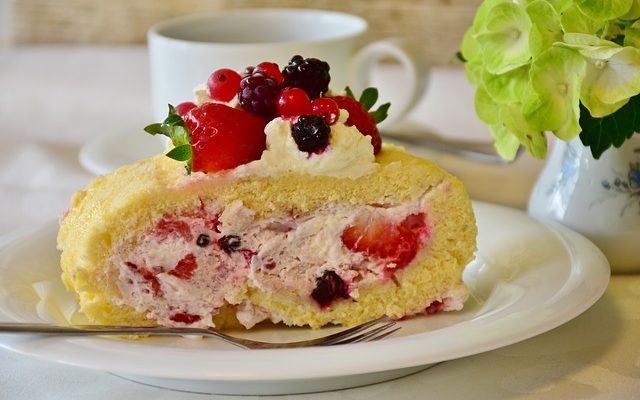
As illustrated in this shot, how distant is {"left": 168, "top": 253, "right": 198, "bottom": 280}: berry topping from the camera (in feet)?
5.14

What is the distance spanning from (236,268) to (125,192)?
213 millimetres

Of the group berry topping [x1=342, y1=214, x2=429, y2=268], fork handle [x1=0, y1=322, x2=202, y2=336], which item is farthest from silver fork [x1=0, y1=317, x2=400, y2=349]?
berry topping [x1=342, y1=214, x2=429, y2=268]

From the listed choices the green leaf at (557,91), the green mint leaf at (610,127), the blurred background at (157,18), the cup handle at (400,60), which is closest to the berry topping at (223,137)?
the green leaf at (557,91)

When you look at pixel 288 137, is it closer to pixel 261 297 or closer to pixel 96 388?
pixel 261 297

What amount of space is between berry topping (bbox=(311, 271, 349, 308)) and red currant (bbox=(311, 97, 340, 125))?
25cm

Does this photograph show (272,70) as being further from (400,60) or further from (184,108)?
(400,60)

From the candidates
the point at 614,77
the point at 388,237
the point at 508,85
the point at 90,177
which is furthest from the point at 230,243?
the point at 90,177

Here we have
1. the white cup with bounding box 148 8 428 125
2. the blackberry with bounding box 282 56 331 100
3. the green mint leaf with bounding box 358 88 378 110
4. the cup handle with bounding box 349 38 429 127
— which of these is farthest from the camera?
the cup handle with bounding box 349 38 429 127

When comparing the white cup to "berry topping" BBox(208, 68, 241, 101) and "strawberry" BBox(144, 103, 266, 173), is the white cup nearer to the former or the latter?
"berry topping" BBox(208, 68, 241, 101)

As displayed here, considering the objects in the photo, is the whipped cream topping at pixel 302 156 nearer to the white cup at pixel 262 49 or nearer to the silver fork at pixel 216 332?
the silver fork at pixel 216 332

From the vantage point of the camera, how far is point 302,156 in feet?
4.97

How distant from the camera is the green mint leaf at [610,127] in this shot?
1.68 m

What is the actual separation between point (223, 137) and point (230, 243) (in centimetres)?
18

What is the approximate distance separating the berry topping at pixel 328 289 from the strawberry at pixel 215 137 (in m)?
0.23
